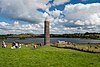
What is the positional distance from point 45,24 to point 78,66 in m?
30.4

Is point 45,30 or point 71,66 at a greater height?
point 45,30

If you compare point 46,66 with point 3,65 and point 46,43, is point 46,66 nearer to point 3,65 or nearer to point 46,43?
point 3,65

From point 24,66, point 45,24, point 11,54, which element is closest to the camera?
point 24,66

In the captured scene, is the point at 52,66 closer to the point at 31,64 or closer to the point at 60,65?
the point at 60,65

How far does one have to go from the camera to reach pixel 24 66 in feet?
67.3

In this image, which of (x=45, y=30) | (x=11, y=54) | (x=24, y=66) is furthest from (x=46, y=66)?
(x=45, y=30)

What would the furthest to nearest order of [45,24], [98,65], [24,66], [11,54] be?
[45,24], [11,54], [98,65], [24,66]

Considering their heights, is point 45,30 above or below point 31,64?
above

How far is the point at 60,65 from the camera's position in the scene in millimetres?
21500

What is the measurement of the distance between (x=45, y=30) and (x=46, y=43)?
3.32 metres

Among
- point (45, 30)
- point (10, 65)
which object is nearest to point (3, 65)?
point (10, 65)

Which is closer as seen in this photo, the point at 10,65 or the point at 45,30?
the point at 10,65

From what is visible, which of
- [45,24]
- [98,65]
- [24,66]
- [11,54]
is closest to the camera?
[24,66]

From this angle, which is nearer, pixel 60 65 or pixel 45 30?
pixel 60 65
